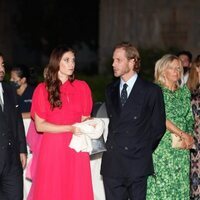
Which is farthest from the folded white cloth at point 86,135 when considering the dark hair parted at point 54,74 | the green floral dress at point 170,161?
the green floral dress at point 170,161

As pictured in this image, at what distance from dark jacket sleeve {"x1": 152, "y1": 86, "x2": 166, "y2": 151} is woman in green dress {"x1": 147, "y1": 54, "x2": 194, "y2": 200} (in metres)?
0.43

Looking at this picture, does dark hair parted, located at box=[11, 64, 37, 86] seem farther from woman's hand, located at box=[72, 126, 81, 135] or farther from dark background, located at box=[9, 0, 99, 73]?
dark background, located at box=[9, 0, 99, 73]

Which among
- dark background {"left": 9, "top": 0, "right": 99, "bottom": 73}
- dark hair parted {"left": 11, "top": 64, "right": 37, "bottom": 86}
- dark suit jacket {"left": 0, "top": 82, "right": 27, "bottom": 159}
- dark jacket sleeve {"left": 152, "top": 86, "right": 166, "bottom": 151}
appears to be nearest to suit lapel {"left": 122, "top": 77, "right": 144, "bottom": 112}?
dark jacket sleeve {"left": 152, "top": 86, "right": 166, "bottom": 151}

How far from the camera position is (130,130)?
31.7ft

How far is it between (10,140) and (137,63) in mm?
1422

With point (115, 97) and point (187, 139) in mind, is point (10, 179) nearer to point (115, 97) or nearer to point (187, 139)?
point (115, 97)

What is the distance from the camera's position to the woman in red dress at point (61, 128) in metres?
9.61

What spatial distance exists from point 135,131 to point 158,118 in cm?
28

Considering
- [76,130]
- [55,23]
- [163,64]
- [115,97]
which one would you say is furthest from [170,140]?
[55,23]

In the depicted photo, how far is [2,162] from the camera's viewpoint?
9.46 meters

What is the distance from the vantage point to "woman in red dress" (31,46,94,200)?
9.61 m

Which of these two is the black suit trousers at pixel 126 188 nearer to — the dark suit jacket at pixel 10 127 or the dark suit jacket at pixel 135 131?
the dark suit jacket at pixel 135 131

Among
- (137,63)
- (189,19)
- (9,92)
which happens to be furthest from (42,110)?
(189,19)

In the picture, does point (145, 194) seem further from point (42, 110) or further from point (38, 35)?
point (38, 35)
